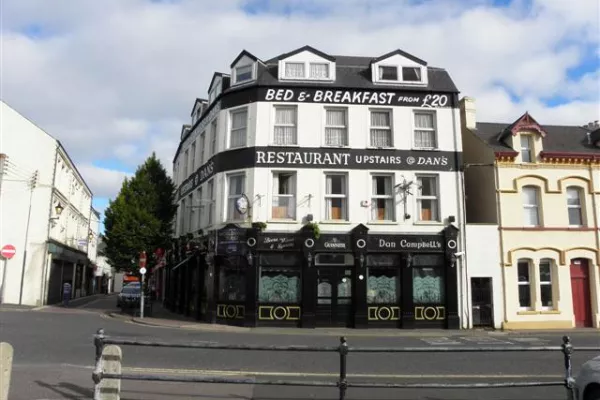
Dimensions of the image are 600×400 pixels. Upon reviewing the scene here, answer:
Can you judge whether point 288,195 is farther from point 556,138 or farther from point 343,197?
point 556,138

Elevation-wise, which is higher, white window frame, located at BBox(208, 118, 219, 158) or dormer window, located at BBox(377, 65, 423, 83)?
dormer window, located at BBox(377, 65, 423, 83)

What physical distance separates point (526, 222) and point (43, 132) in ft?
98.2

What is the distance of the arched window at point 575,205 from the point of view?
2303cm

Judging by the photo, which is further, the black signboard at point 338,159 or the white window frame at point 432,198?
the white window frame at point 432,198

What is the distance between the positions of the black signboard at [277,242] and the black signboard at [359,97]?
6084mm

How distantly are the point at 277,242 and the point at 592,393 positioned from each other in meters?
15.3

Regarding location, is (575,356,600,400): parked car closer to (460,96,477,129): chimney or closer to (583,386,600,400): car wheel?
(583,386,600,400): car wheel

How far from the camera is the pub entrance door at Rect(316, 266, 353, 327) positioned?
20641 millimetres

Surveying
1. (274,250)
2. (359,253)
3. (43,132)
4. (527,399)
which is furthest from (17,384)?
(43,132)

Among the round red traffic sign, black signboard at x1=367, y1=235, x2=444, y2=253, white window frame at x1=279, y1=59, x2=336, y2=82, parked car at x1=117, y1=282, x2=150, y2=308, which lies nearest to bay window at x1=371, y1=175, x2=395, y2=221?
black signboard at x1=367, y1=235, x2=444, y2=253

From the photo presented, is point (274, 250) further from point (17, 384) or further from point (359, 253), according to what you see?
point (17, 384)

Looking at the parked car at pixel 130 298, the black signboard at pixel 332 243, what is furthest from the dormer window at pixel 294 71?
the parked car at pixel 130 298

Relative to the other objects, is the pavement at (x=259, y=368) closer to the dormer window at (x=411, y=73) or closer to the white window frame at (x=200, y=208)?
the white window frame at (x=200, y=208)

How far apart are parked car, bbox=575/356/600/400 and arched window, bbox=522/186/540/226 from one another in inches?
682
